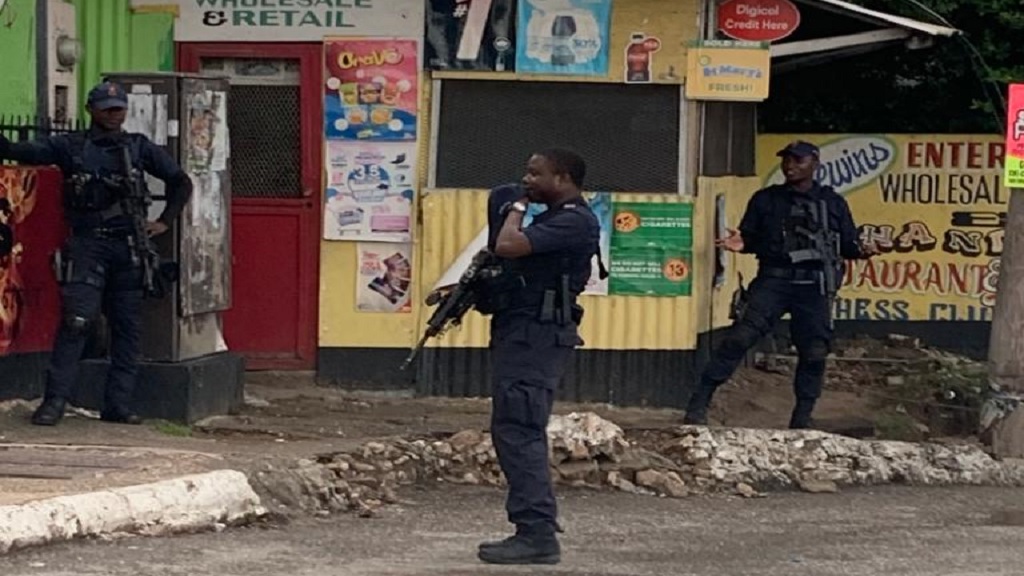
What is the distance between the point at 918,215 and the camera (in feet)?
50.6

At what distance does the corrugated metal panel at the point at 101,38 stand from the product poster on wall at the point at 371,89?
126 centimetres

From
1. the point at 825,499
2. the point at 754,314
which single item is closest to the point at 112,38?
the point at 754,314

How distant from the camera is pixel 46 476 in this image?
29.1ft

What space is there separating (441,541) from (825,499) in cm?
285

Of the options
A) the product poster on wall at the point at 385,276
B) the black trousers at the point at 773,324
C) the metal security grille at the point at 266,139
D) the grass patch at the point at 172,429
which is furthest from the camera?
the metal security grille at the point at 266,139

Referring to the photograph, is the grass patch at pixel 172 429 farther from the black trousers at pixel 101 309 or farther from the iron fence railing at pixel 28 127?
the iron fence railing at pixel 28 127

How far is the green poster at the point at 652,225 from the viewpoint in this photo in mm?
12297

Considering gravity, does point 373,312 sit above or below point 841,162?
below

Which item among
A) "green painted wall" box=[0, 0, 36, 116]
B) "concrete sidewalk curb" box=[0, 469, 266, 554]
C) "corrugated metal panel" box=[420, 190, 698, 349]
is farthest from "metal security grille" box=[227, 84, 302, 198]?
"concrete sidewalk curb" box=[0, 469, 266, 554]

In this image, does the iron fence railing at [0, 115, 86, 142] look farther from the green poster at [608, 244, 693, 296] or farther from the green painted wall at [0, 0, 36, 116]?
the green poster at [608, 244, 693, 296]

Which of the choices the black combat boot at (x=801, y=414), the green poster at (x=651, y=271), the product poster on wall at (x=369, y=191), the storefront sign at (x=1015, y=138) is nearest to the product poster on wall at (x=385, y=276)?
the product poster on wall at (x=369, y=191)

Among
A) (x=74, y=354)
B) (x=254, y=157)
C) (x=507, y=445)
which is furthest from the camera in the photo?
(x=254, y=157)

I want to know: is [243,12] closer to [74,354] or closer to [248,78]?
[248,78]

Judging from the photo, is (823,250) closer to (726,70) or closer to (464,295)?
(726,70)
